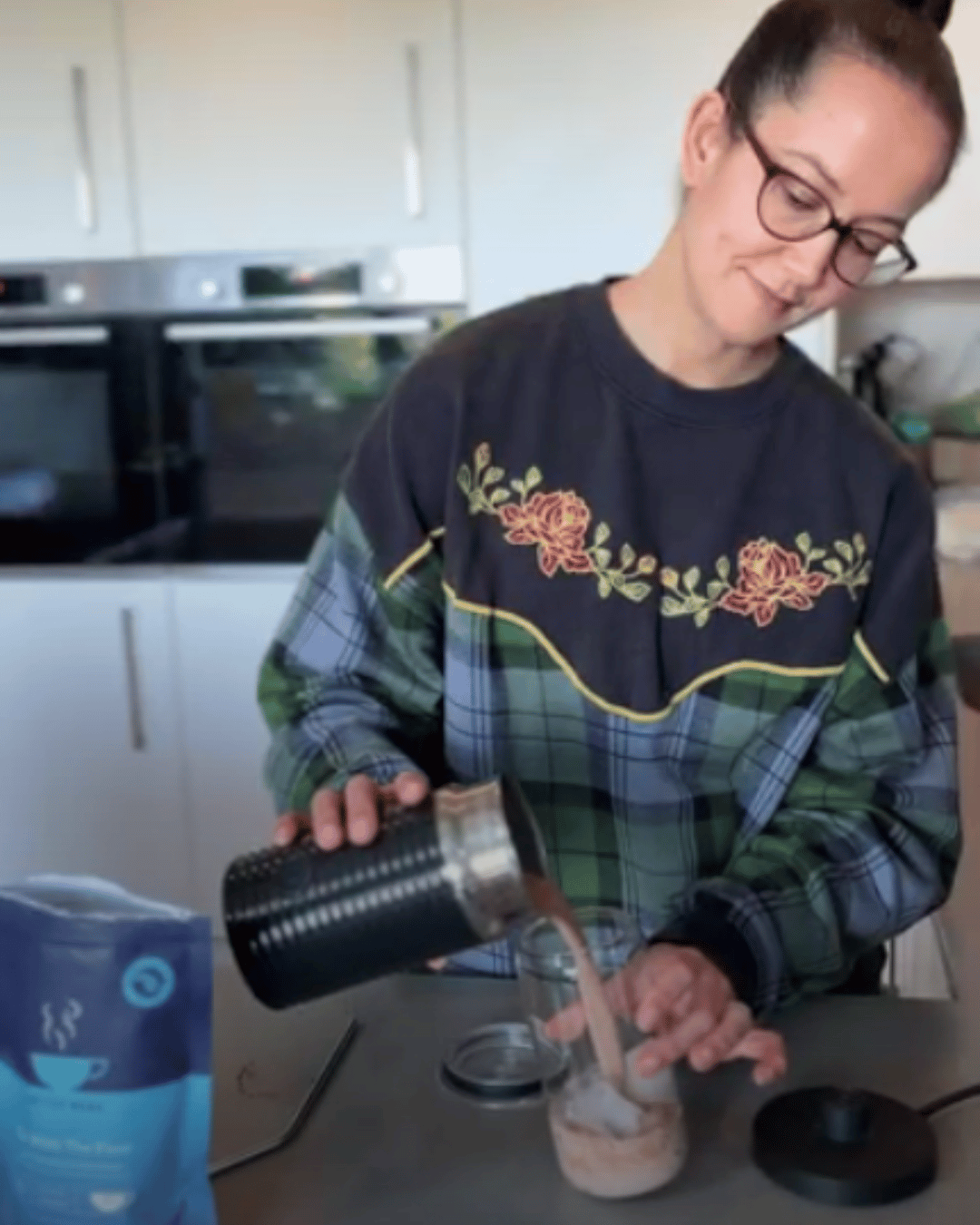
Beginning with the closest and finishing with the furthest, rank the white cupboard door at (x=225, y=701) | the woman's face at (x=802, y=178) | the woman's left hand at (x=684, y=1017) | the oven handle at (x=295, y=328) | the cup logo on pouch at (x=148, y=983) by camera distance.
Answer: the cup logo on pouch at (x=148, y=983)
the woman's left hand at (x=684, y=1017)
the woman's face at (x=802, y=178)
the oven handle at (x=295, y=328)
the white cupboard door at (x=225, y=701)

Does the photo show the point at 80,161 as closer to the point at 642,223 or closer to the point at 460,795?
the point at 642,223

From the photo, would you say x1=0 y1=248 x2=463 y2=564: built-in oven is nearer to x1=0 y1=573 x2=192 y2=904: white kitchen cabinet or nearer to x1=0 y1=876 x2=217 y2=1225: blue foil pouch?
x1=0 y1=573 x2=192 y2=904: white kitchen cabinet

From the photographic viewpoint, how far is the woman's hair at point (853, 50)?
88cm

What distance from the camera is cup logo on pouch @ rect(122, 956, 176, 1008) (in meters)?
0.65

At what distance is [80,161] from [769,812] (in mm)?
1783

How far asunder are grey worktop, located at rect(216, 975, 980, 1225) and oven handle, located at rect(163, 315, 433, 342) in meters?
1.55

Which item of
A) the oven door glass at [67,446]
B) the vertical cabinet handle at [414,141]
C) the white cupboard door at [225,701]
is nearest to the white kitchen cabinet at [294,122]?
the vertical cabinet handle at [414,141]

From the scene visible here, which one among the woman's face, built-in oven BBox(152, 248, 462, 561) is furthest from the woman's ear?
built-in oven BBox(152, 248, 462, 561)

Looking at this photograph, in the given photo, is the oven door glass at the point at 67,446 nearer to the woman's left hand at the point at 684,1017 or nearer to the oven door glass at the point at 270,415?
the oven door glass at the point at 270,415

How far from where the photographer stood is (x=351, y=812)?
73 cm

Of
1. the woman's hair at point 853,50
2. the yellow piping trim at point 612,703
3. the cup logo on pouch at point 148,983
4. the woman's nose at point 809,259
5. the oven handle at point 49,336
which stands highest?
the woman's hair at point 853,50

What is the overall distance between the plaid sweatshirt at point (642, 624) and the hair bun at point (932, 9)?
0.71 ft

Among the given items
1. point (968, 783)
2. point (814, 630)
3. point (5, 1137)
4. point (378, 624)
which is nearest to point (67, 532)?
point (968, 783)

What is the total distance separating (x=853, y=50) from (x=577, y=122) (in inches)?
56.4
